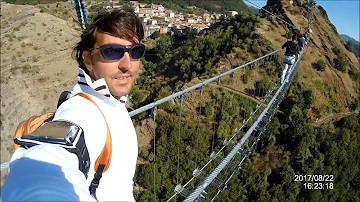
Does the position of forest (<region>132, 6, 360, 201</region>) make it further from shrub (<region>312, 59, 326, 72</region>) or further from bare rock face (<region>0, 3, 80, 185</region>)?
bare rock face (<region>0, 3, 80, 185</region>)

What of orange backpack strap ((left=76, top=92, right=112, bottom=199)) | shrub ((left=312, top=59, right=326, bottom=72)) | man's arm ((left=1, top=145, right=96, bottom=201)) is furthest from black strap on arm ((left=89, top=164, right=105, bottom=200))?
shrub ((left=312, top=59, right=326, bottom=72))

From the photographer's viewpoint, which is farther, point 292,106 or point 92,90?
point 292,106

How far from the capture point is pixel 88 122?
66 cm

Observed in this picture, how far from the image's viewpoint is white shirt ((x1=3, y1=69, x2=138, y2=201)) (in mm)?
649

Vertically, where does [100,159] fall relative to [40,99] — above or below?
above

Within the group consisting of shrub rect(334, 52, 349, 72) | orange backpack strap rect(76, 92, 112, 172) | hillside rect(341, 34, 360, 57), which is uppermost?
orange backpack strap rect(76, 92, 112, 172)

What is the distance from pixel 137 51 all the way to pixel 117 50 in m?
0.08

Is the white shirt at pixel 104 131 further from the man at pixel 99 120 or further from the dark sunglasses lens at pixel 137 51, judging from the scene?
the dark sunglasses lens at pixel 137 51

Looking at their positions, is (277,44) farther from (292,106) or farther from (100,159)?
(100,159)

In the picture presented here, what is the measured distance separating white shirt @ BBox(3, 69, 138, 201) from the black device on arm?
0.06 feet

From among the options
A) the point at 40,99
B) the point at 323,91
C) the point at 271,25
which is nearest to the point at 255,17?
the point at 271,25

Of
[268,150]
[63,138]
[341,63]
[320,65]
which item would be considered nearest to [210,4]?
[341,63]

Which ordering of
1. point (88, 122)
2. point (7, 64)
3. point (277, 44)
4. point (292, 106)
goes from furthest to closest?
1. point (7, 64)
2. point (277, 44)
3. point (292, 106)
4. point (88, 122)

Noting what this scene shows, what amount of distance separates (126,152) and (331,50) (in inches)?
710
